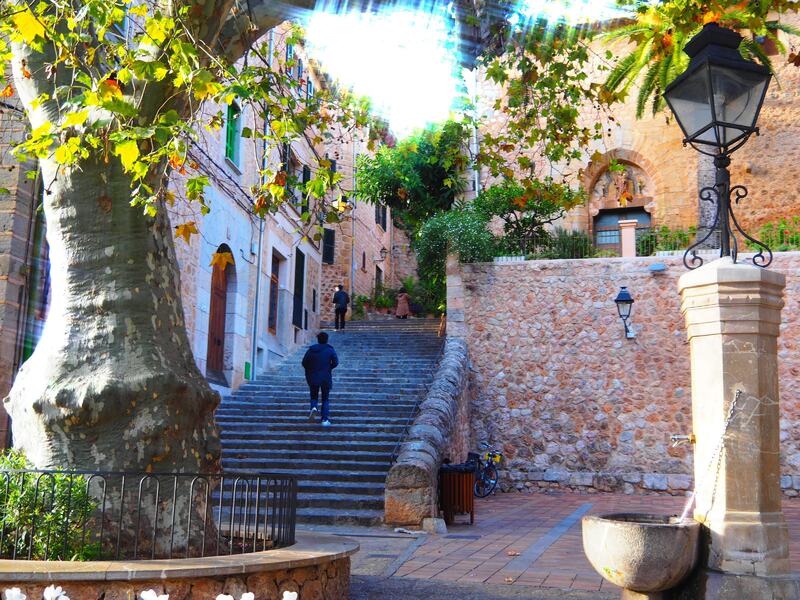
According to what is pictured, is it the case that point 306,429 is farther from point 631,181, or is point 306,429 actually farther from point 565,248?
point 631,181

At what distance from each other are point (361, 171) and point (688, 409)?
36.8ft

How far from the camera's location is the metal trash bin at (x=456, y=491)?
941cm

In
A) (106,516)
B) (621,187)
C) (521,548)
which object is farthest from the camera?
(621,187)

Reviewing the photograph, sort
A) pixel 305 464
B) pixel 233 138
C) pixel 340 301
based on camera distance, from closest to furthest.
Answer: pixel 305 464, pixel 233 138, pixel 340 301

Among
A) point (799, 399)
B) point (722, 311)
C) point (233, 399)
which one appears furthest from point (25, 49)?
point (799, 399)

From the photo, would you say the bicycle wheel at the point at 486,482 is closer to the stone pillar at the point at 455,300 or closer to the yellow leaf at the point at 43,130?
the stone pillar at the point at 455,300

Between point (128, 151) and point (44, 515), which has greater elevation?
point (128, 151)

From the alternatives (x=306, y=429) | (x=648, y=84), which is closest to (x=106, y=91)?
(x=306, y=429)

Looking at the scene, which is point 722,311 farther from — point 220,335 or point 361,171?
point 361,171

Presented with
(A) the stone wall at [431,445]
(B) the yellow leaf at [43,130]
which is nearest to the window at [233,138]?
(A) the stone wall at [431,445]

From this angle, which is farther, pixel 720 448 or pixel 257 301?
pixel 257 301

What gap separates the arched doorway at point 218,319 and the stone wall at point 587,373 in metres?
4.50

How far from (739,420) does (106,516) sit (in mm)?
3618

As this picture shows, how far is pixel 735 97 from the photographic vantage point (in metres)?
4.50
